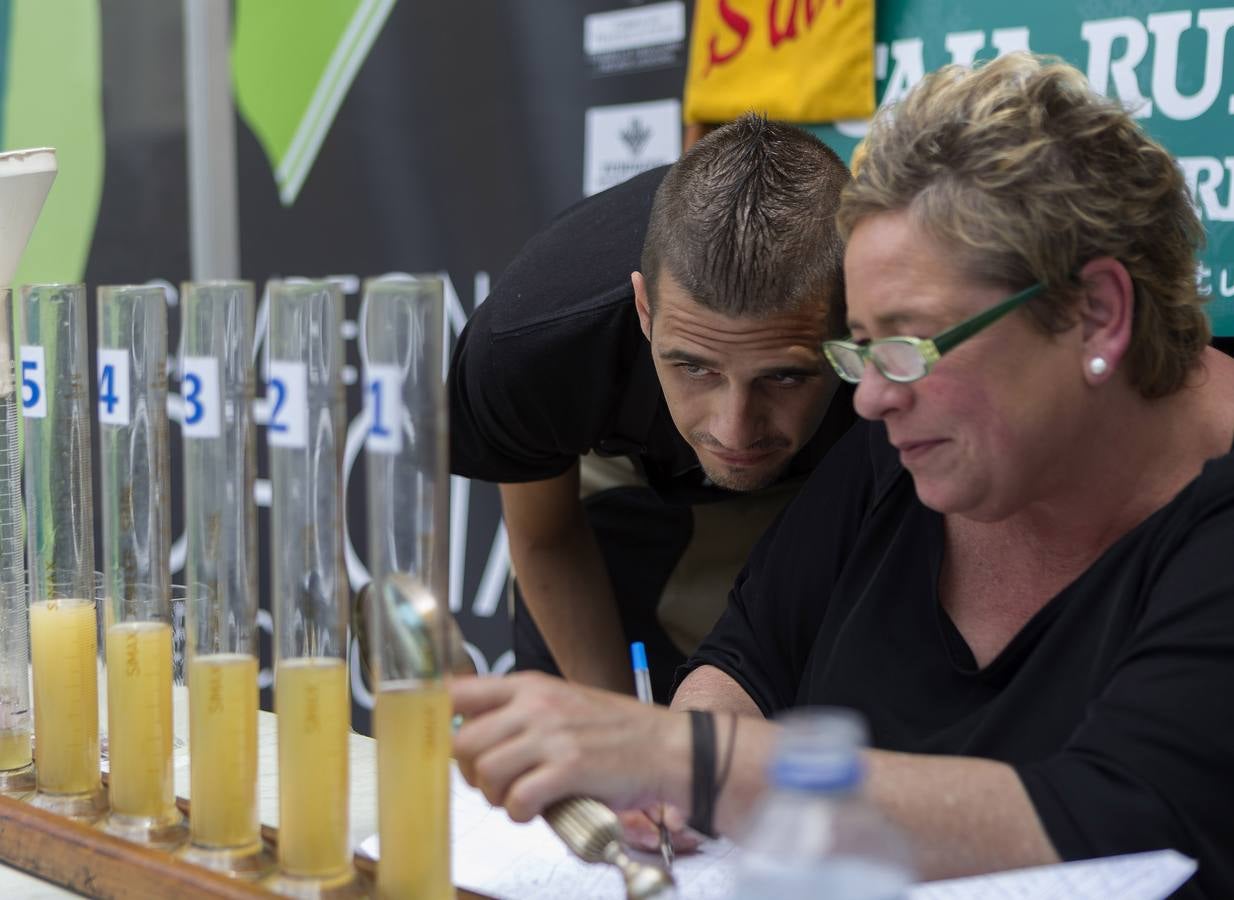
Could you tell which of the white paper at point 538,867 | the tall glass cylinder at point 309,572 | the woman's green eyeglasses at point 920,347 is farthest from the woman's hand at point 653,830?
the woman's green eyeglasses at point 920,347

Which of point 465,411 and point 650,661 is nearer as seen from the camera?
point 465,411

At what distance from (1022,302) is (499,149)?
1.84 metres

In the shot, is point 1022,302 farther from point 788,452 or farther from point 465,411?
point 465,411

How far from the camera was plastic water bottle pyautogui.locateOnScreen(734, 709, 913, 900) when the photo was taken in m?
0.61

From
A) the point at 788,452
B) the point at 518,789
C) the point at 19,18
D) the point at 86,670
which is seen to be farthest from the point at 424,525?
the point at 19,18

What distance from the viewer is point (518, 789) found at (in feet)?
3.09

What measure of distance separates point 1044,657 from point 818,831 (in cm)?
59

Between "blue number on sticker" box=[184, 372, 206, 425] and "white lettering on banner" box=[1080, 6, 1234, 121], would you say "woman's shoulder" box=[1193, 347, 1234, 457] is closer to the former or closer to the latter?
"white lettering on banner" box=[1080, 6, 1234, 121]

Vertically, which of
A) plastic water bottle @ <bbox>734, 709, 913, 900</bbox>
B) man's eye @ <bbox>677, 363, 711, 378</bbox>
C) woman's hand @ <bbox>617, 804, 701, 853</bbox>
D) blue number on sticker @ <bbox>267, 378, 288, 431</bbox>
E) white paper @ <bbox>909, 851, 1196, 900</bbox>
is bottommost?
woman's hand @ <bbox>617, 804, 701, 853</bbox>

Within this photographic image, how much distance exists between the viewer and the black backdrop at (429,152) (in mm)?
2715

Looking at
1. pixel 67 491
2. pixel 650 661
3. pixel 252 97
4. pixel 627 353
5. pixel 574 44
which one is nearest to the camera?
pixel 67 491

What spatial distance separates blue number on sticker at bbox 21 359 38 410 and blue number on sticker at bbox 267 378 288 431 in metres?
0.37

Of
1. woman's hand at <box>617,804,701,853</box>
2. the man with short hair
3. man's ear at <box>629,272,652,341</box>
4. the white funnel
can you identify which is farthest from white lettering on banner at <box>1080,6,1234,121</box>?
the white funnel

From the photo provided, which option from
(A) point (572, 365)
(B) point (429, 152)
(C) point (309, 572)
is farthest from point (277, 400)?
(B) point (429, 152)
